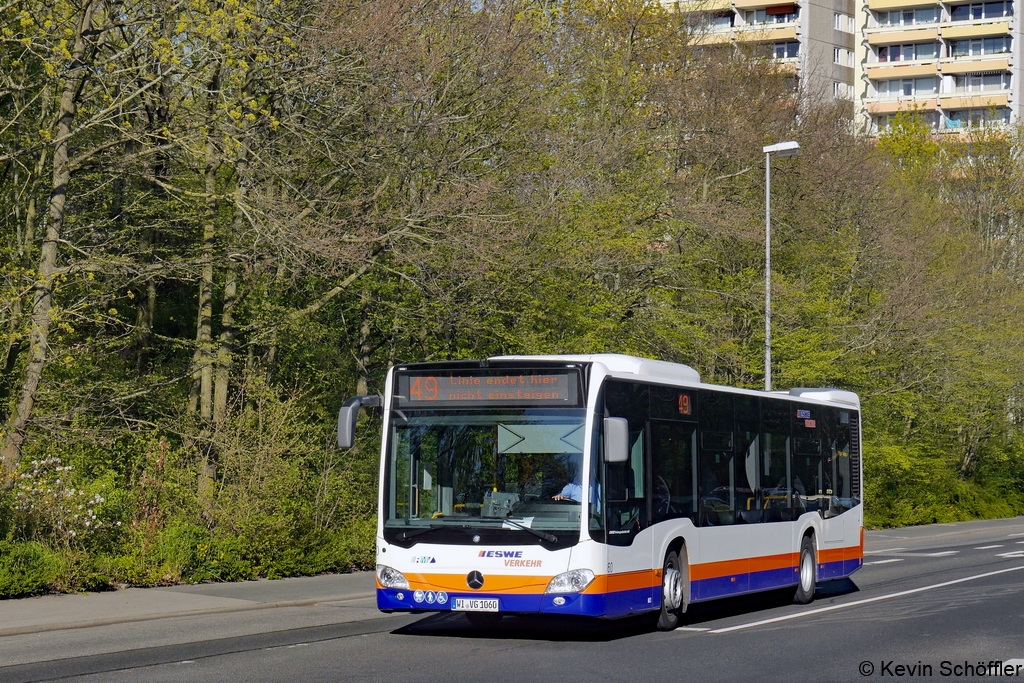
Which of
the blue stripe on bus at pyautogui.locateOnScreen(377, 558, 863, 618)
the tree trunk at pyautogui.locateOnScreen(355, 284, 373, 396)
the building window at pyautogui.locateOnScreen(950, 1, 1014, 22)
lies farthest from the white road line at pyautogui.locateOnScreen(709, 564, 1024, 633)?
the building window at pyautogui.locateOnScreen(950, 1, 1014, 22)

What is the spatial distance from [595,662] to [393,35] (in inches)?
532

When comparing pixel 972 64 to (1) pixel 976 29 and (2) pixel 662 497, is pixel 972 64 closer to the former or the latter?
(1) pixel 976 29

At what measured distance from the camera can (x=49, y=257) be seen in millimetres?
19469

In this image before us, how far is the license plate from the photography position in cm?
1255

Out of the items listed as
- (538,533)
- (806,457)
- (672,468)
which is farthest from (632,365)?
(806,457)

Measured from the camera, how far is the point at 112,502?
18.1 meters

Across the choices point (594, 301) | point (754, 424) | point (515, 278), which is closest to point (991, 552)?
point (594, 301)

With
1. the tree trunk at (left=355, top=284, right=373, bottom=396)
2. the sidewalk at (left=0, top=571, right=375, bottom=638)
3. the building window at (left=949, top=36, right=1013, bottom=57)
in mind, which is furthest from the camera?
the building window at (left=949, top=36, right=1013, bottom=57)

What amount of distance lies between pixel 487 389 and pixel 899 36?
81.7 m

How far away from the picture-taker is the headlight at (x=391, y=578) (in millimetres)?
12883

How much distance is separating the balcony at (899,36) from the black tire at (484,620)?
8025 centimetres

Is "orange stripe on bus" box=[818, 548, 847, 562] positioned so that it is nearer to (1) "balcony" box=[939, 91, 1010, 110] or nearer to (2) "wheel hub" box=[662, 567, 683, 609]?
(2) "wheel hub" box=[662, 567, 683, 609]

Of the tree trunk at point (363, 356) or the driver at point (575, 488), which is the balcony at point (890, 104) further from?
the driver at point (575, 488)

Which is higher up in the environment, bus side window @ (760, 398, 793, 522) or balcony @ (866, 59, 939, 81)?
balcony @ (866, 59, 939, 81)
